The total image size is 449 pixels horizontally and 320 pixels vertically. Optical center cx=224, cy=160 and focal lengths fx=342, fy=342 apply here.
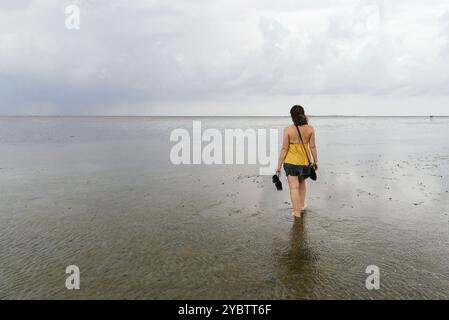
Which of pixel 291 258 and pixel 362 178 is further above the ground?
pixel 362 178

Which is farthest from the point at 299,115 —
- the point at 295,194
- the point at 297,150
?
the point at 295,194

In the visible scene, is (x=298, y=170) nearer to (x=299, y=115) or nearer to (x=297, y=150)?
(x=297, y=150)

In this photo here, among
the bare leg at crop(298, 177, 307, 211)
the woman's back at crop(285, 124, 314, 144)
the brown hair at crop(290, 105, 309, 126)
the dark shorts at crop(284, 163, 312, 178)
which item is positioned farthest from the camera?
the bare leg at crop(298, 177, 307, 211)

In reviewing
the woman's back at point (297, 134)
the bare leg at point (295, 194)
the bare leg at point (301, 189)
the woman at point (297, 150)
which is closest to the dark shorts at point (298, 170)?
the woman at point (297, 150)

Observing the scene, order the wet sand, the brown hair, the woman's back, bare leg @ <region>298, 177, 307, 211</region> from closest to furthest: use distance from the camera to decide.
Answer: the wet sand < the brown hair < the woman's back < bare leg @ <region>298, 177, 307, 211</region>

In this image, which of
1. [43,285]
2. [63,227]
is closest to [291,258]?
[43,285]

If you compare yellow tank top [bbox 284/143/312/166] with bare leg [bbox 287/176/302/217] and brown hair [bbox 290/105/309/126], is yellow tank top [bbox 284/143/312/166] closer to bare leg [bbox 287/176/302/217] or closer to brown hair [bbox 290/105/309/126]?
bare leg [bbox 287/176/302/217]

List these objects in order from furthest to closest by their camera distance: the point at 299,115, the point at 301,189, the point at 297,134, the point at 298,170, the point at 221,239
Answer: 1. the point at 301,189
2. the point at 298,170
3. the point at 297,134
4. the point at 299,115
5. the point at 221,239

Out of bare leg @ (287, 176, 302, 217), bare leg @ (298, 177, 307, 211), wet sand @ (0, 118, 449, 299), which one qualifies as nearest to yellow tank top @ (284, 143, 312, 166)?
bare leg @ (287, 176, 302, 217)

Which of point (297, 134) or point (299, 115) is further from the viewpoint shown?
point (297, 134)

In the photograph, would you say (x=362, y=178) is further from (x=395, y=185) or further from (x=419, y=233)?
(x=419, y=233)
